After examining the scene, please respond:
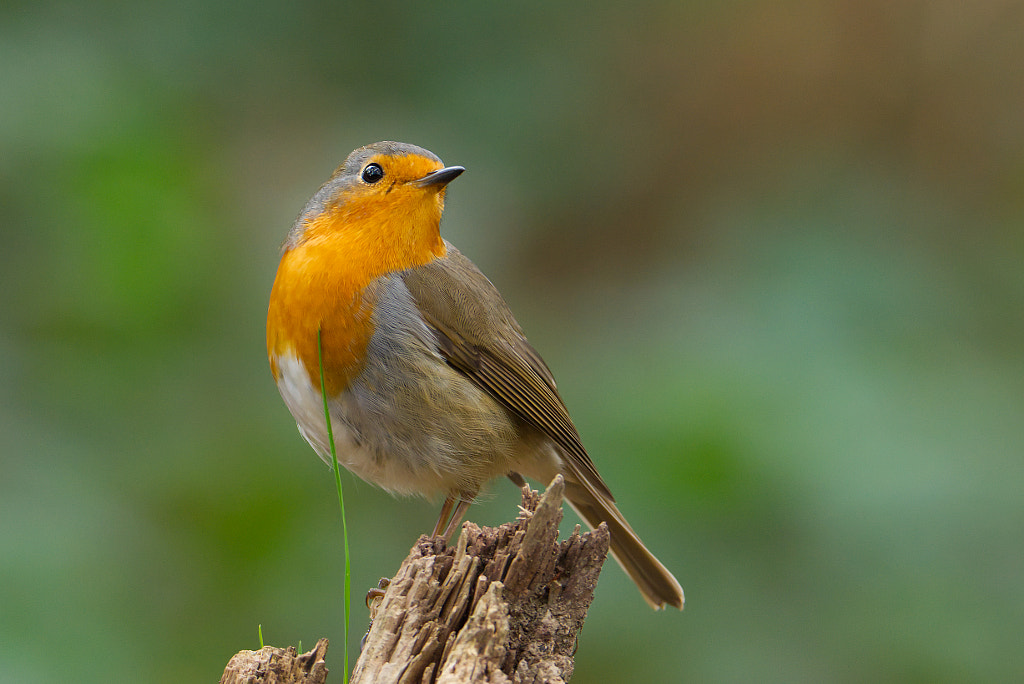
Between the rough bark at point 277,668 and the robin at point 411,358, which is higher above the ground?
the robin at point 411,358

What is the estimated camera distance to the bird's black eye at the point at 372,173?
128 inches

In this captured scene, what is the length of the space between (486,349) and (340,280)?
55cm

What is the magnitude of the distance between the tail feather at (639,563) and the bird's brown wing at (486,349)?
55mm

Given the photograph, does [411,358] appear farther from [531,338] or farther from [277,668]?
[531,338]

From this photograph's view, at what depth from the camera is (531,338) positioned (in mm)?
4660

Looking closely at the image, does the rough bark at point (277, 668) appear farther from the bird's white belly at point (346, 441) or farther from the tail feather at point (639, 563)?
the tail feather at point (639, 563)

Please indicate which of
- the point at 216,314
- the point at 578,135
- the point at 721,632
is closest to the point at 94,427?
the point at 216,314

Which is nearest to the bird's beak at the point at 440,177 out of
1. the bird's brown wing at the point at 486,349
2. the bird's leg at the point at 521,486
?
the bird's brown wing at the point at 486,349

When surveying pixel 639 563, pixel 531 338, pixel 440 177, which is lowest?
pixel 639 563

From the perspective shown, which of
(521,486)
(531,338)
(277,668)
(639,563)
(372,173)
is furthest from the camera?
(531,338)

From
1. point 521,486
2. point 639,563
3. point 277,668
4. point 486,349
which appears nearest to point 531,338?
point 521,486

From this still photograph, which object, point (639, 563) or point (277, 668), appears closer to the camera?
point (277, 668)

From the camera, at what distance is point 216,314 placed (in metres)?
3.99

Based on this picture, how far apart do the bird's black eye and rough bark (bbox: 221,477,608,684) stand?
4.17 feet
